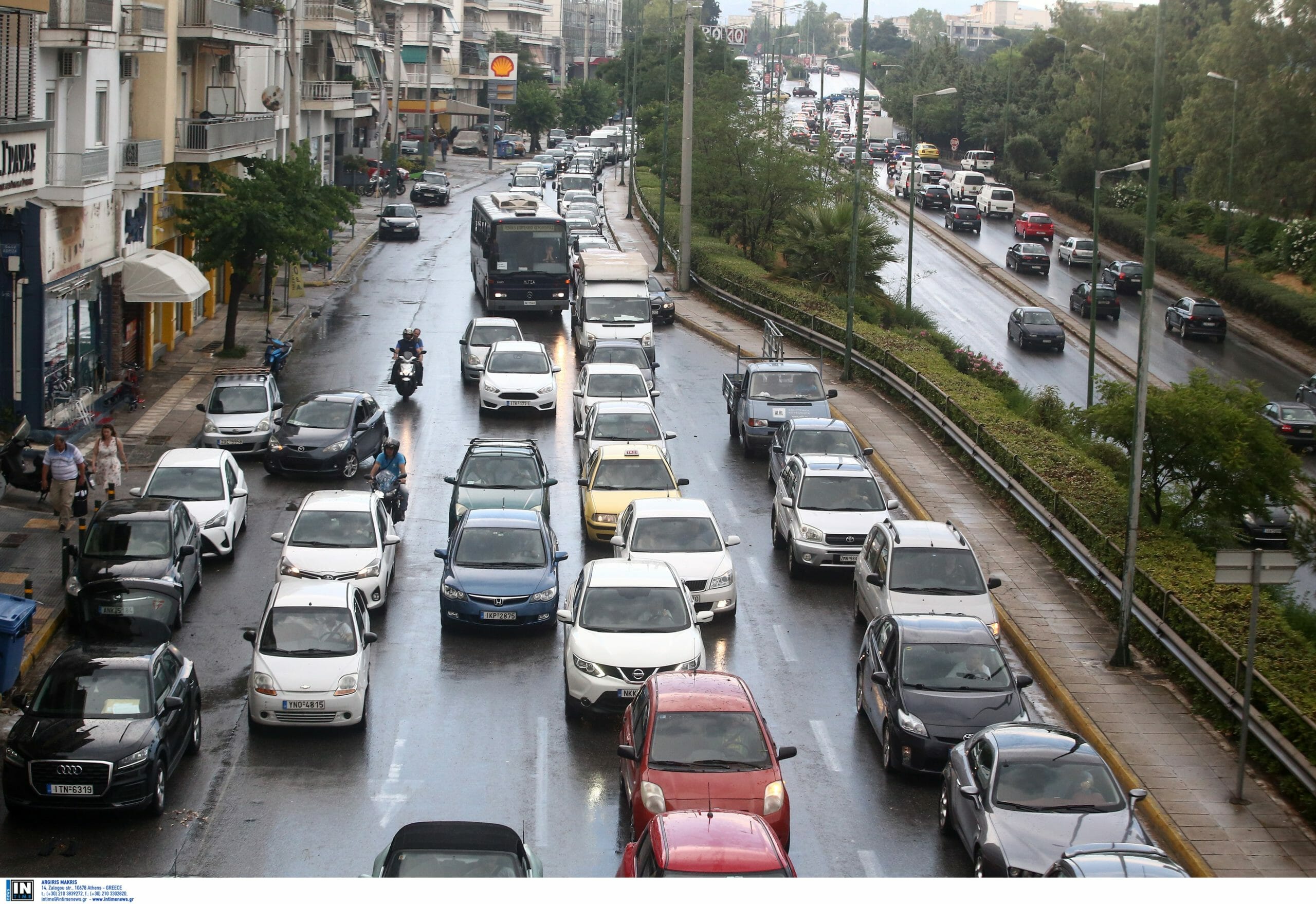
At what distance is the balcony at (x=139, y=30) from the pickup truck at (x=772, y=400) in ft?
51.4

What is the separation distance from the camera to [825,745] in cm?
1777

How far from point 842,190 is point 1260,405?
3654cm

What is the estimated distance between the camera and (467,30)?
14012cm

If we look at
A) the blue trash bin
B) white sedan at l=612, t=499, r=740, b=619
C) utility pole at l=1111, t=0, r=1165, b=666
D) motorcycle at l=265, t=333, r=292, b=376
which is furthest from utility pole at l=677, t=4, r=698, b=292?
the blue trash bin

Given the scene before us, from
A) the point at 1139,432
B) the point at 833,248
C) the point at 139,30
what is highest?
the point at 139,30

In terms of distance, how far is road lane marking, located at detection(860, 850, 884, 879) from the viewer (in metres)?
14.5

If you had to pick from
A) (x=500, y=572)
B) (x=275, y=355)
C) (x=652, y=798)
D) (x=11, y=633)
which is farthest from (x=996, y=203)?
(x=652, y=798)

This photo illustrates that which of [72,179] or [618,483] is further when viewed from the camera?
[72,179]

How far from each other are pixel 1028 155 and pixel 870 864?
282ft

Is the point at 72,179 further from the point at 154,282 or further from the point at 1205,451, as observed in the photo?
the point at 1205,451

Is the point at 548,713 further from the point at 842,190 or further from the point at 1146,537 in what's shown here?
the point at 842,190

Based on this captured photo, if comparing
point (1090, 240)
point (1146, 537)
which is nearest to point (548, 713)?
point (1146, 537)

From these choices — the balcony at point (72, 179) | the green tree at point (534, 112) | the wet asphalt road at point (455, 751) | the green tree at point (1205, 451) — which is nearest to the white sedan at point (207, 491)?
the wet asphalt road at point (455, 751)

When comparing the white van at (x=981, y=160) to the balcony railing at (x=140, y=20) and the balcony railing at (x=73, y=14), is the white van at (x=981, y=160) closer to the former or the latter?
the balcony railing at (x=140, y=20)
